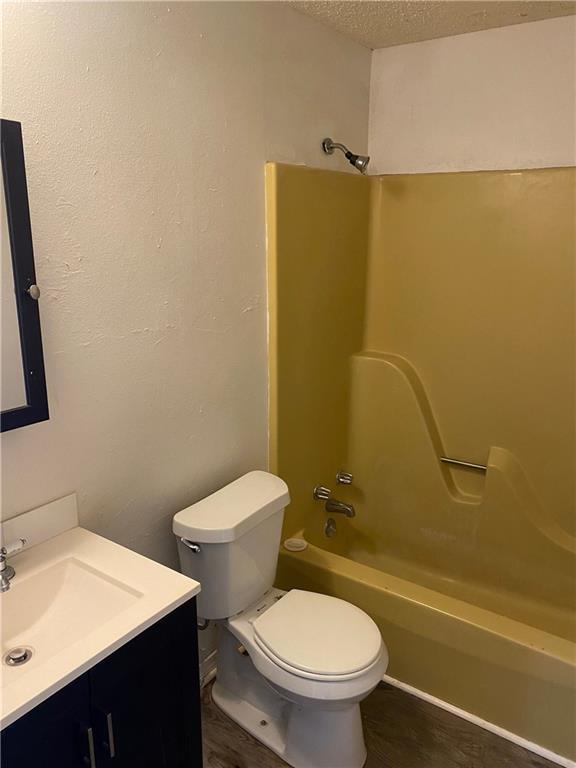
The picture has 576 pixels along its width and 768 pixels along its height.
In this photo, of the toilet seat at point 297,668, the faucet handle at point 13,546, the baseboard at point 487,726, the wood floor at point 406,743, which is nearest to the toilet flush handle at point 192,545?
the toilet seat at point 297,668

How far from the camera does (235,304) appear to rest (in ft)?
6.18

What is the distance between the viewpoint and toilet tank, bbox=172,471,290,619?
1659mm

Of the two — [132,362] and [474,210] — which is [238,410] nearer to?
[132,362]

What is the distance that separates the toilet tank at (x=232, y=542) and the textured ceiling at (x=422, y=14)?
1.51 metres

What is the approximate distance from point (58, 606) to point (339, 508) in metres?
1.33

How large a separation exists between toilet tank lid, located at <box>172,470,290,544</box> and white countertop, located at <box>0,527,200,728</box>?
0.28 metres

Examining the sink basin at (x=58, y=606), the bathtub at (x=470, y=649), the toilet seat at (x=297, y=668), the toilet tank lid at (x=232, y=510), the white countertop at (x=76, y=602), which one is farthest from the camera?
the bathtub at (x=470, y=649)

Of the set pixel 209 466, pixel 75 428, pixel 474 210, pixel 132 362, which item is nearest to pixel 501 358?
pixel 474 210

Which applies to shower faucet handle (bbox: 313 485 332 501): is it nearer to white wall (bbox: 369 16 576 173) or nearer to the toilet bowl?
the toilet bowl

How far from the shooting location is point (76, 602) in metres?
1.31

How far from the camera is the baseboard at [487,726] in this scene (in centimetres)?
181

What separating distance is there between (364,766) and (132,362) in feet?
4.49

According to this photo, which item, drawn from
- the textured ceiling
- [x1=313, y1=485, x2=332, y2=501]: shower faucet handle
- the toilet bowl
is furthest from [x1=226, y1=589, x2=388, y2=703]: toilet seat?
the textured ceiling

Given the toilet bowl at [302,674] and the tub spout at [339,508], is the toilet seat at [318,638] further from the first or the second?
the tub spout at [339,508]
